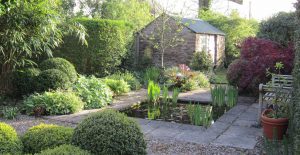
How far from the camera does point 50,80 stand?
736 centimetres

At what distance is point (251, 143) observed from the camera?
4777 mm

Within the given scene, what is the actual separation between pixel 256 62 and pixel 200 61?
17.8ft

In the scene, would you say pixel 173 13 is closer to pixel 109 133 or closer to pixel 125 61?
pixel 125 61

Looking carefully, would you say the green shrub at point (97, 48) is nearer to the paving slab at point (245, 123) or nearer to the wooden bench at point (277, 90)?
the paving slab at point (245, 123)

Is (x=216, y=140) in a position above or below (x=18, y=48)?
below

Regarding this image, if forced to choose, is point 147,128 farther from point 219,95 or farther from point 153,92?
point 219,95

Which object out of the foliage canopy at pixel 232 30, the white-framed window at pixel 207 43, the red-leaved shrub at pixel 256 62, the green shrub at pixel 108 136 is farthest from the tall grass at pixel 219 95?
the foliage canopy at pixel 232 30

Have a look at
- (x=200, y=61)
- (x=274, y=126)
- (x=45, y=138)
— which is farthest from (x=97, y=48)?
(x=45, y=138)

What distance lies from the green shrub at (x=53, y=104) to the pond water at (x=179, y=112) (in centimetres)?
115

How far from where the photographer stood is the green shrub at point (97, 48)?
34.7 ft

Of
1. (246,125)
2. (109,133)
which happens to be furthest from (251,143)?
(109,133)

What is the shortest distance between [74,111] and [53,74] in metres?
1.33

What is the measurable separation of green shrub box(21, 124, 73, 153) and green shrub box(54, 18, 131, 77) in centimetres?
708

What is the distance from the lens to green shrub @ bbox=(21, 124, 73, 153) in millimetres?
3471
